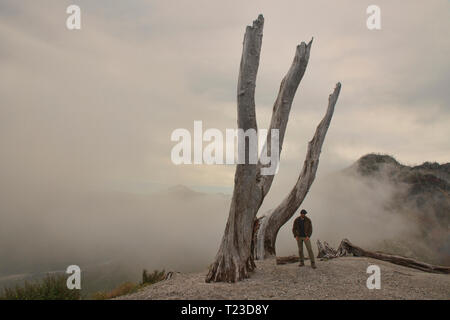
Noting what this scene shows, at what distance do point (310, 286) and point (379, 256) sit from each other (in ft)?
27.2

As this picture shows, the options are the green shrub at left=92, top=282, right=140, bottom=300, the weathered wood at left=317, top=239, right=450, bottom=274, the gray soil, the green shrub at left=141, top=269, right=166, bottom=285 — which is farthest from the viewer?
the green shrub at left=141, top=269, right=166, bottom=285

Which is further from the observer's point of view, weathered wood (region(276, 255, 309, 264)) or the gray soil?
weathered wood (region(276, 255, 309, 264))

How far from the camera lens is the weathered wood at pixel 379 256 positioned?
605 inches

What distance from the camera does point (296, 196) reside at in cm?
1526

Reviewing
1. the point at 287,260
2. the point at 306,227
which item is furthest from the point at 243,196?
the point at 287,260

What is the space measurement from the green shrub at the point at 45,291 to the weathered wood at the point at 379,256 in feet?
36.5

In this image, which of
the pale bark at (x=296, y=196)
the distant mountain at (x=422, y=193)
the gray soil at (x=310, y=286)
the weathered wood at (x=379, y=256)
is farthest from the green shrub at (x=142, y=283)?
the distant mountain at (x=422, y=193)

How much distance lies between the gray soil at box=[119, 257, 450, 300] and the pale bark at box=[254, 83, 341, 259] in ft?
9.66

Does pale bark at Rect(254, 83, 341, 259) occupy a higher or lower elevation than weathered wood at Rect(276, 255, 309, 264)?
higher

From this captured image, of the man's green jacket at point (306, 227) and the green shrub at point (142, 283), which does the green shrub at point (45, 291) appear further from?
the man's green jacket at point (306, 227)

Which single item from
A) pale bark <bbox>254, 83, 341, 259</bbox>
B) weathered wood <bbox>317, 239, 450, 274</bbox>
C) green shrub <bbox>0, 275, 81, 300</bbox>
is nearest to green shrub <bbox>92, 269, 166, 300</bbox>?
green shrub <bbox>0, 275, 81, 300</bbox>

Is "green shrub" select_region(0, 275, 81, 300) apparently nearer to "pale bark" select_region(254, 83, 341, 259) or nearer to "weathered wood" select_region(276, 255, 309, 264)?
"weathered wood" select_region(276, 255, 309, 264)

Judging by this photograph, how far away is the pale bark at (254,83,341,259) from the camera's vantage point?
585 inches
